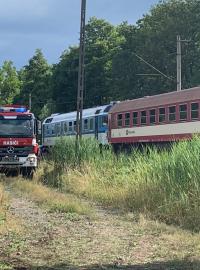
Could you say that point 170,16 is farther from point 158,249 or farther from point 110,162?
point 158,249

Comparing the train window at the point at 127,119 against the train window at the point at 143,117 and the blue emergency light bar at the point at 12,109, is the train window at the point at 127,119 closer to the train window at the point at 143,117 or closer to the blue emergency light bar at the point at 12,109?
the train window at the point at 143,117

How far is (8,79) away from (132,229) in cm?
7243

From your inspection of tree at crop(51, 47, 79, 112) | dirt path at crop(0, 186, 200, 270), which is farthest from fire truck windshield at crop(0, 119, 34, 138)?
tree at crop(51, 47, 79, 112)

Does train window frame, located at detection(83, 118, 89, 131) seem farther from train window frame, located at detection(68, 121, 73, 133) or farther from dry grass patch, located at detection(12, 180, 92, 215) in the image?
dry grass patch, located at detection(12, 180, 92, 215)

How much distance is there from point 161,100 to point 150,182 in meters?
14.8

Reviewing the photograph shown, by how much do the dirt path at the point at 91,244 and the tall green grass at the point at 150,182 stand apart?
0.74 metres

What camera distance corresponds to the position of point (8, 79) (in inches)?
3179

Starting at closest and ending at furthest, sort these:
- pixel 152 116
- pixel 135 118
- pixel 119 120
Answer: pixel 152 116 → pixel 135 118 → pixel 119 120

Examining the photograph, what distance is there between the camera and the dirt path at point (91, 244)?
292 inches

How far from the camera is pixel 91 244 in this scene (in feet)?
28.5

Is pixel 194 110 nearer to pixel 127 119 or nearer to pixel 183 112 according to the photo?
pixel 183 112

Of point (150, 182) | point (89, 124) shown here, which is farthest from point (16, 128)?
point (89, 124)

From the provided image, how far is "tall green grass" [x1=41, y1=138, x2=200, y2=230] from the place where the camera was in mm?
→ 11172

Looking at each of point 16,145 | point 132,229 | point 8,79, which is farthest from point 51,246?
point 8,79
